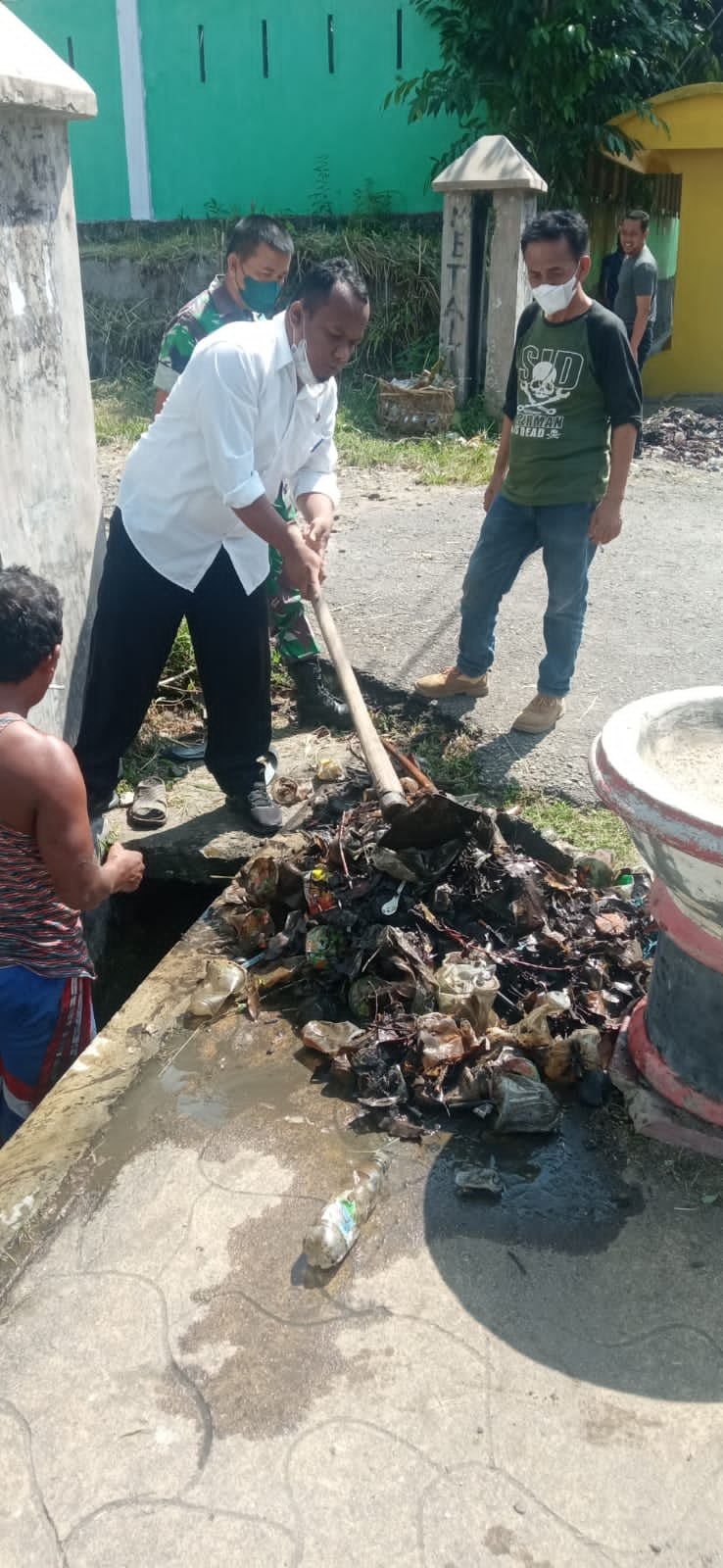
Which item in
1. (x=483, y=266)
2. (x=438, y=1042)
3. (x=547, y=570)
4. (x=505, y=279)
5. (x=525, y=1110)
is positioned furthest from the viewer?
(x=483, y=266)

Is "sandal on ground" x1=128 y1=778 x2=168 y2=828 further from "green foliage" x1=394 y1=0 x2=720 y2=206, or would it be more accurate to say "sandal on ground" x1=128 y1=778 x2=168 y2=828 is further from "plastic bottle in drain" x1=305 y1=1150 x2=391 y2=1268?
"green foliage" x1=394 y1=0 x2=720 y2=206

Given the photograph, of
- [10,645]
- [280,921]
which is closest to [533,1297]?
[280,921]

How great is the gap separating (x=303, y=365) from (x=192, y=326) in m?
1.52

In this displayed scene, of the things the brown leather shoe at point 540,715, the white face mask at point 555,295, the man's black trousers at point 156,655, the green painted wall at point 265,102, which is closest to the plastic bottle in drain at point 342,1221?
the man's black trousers at point 156,655

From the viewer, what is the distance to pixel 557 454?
4.33m

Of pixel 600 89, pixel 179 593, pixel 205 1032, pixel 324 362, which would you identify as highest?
pixel 600 89

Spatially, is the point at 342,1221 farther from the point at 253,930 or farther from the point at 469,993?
the point at 253,930

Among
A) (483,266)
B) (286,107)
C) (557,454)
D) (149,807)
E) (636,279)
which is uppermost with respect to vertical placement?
(286,107)

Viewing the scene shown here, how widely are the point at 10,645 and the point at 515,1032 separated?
150 centimetres

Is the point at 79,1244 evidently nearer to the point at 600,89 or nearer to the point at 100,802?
the point at 100,802

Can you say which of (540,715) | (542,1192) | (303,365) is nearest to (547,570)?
(540,715)

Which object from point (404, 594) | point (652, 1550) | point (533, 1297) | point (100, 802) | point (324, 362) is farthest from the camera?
point (404, 594)

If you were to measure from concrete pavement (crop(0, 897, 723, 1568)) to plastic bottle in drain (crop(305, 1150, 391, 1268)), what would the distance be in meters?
0.04

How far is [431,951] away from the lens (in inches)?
125
